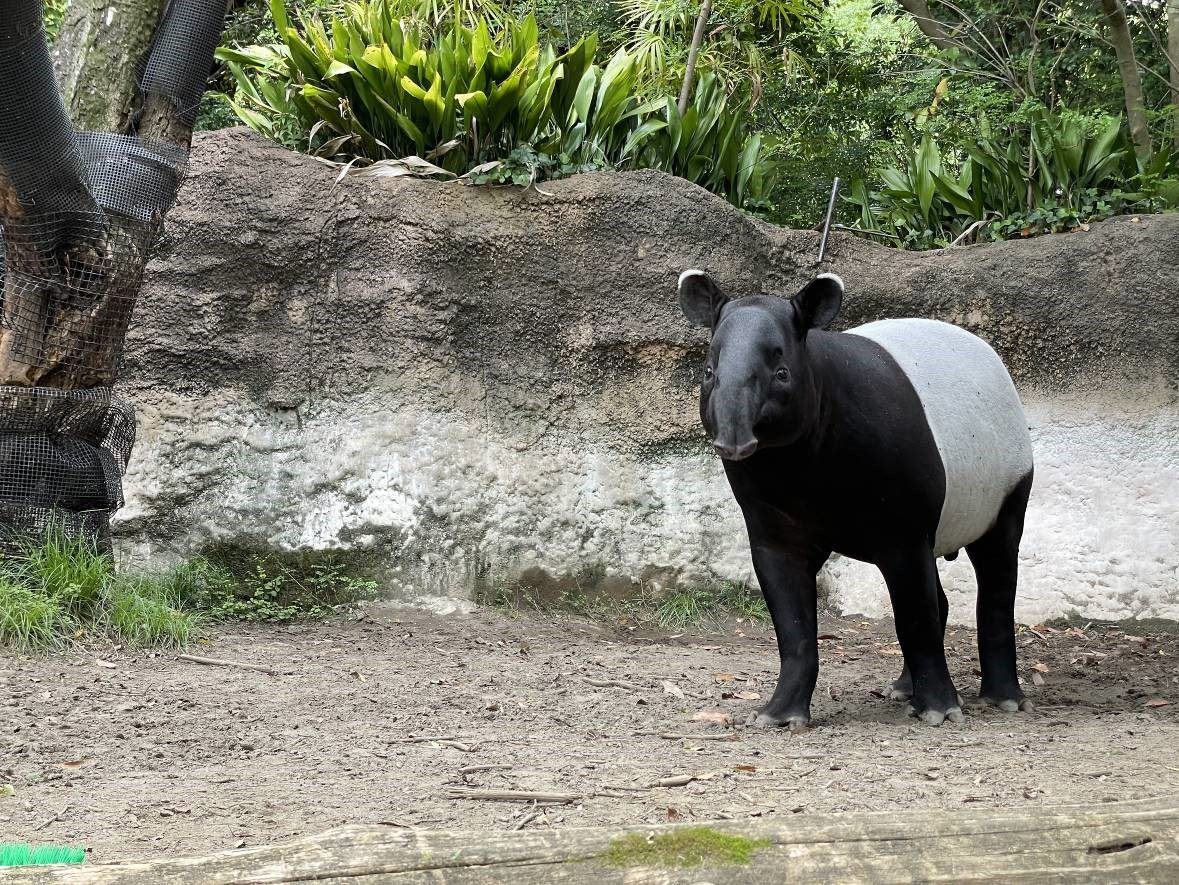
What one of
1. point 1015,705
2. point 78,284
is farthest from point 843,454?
point 78,284

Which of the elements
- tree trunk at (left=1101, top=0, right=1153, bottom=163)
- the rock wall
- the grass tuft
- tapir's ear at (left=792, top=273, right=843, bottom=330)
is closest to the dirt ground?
the grass tuft

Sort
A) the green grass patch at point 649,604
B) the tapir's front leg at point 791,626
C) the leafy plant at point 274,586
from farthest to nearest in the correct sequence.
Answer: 1. the green grass patch at point 649,604
2. the leafy plant at point 274,586
3. the tapir's front leg at point 791,626

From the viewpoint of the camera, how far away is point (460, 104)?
25.2 feet

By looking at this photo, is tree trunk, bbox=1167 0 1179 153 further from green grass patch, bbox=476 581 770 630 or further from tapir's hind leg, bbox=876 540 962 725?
tapir's hind leg, bbox=876 540 962 725

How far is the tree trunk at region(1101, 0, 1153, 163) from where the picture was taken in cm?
905

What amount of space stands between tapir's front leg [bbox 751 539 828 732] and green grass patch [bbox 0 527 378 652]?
290 cm

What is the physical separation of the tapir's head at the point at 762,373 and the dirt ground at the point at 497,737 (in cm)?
110

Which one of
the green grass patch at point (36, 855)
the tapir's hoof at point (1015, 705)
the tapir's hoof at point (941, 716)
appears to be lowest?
the tapir's hoof at point (1015, 705)

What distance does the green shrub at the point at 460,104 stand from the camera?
25.1 ft

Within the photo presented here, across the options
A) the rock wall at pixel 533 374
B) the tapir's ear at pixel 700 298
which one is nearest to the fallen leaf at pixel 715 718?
the tapir's ear at pixel 700 298

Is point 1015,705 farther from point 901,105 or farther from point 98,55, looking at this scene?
point 901,105

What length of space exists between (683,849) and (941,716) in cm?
292

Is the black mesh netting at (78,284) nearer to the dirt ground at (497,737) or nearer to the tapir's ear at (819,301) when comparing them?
the dirt ground at (497,737)

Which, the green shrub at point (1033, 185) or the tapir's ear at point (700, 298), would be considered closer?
the tapir's ear at point (700, 298)
